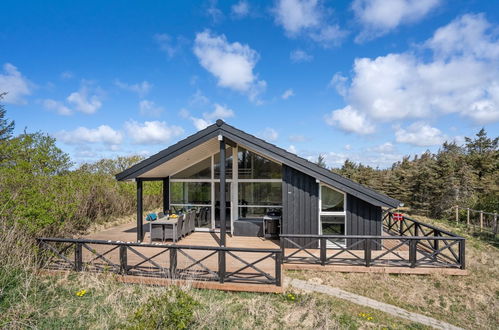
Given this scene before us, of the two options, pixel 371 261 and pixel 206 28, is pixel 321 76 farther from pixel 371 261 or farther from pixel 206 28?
pixel 371 261

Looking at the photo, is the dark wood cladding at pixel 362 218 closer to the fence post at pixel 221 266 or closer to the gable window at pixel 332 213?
the gable window at pixel 332 213

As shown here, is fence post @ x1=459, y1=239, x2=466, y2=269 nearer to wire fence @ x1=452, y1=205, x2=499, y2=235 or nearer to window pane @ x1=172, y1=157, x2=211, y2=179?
wire fence @ x1=452, y1=205, x2=499, y2=235

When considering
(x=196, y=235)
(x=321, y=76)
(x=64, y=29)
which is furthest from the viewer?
(x=321, y=76)

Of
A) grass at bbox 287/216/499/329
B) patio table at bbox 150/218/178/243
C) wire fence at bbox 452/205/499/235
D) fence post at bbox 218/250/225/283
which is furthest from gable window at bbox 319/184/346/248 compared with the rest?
wire fence at bbox 452/205/499/235

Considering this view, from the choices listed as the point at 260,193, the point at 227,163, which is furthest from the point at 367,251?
the point at 227,163

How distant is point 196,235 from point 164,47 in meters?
8.35

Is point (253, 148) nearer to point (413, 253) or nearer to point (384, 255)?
point (384, 255)

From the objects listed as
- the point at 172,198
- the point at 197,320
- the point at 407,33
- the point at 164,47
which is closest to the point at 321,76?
the point at 407,33

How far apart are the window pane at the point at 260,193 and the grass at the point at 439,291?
308 centimetres

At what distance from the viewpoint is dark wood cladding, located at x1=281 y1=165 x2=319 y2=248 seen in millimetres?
7094

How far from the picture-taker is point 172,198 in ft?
30.8

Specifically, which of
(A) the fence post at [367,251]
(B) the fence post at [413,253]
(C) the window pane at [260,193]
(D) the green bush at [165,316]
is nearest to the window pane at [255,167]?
(C) the window pane at [260,193]

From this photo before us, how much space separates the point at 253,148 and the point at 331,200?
8.80 ft

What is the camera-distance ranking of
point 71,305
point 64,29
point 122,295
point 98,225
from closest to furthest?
point 71,305 < point 122,295 < point 64,29 < point 98,225
